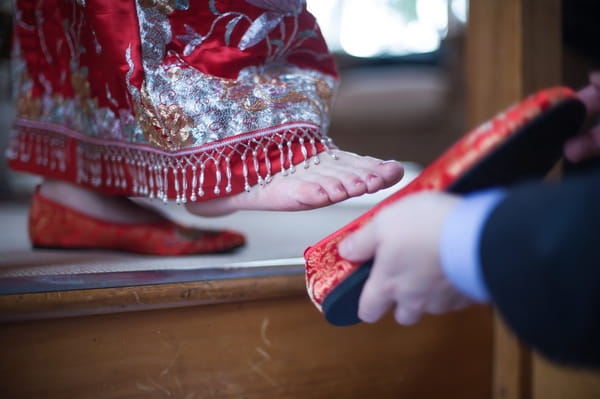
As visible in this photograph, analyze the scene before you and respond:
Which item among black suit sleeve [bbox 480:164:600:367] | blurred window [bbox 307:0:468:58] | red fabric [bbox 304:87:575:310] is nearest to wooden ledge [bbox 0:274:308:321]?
red fabric [bbox 304:87:575:310]

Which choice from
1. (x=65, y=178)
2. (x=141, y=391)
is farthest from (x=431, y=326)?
(x=65, y=178)

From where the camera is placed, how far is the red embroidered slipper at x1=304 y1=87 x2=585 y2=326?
0.28 meters

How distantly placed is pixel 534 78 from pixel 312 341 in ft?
1.48

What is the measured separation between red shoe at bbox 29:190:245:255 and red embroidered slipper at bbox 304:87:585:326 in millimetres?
408

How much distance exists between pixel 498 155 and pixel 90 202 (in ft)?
1.93

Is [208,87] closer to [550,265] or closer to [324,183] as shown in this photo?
[324,183]

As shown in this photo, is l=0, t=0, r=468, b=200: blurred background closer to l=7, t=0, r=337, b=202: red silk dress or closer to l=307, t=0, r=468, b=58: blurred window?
l=307, t=0, r=468, b=58: blurred window

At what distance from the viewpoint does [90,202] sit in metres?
0.72

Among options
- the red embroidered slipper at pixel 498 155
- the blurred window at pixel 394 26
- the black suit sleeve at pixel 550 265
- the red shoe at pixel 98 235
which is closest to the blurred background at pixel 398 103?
the blurred window at pixel 394 26

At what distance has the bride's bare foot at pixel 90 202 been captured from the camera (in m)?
0.72

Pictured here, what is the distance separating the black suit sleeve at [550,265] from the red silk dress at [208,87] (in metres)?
0.26

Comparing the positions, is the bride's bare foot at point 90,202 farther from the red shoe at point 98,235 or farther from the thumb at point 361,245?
the thumb at point 361,245

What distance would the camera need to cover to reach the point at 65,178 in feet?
2.22

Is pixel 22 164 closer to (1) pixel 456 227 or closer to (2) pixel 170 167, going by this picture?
(2) pixel 170 167
